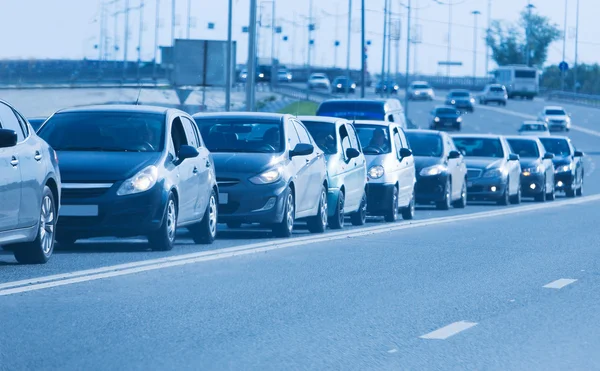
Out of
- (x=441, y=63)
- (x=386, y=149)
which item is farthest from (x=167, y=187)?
(x=441, y=63)

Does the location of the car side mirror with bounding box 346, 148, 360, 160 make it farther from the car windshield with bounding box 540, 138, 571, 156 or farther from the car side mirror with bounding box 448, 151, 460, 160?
the car windshield with bounding box 540, 138, 571, 156

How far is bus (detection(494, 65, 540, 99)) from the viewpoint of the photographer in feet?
406

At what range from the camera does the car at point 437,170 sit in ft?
89.3

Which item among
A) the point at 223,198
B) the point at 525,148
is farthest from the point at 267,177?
the point at 525,148

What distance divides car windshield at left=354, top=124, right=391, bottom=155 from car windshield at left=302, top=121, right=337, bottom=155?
6.99ft

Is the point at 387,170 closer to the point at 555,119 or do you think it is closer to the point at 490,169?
the point at 490,169

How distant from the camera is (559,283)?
1280 cm

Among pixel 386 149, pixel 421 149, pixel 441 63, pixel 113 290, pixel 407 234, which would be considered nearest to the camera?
pixel 113 290

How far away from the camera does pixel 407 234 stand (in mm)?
19250

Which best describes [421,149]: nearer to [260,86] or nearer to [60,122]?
[60,122]

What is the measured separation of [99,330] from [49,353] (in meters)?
0.93

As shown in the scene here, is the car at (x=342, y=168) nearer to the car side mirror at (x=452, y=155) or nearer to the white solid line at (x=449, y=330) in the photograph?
the car side mirror at (x=452, y=155)

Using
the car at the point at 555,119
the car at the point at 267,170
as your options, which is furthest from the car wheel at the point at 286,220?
the car at the point at 555,119

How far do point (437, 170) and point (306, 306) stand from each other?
1681 centimetres
